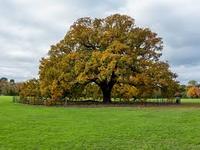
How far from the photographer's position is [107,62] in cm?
5644

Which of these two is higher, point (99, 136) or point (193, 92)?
point (193, 92)

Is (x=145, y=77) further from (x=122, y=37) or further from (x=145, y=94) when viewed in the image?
(x=122, y=37)

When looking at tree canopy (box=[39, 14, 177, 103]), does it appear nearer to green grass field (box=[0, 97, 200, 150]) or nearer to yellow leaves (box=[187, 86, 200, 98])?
green grass field (box=[0, 97, 200, 150])

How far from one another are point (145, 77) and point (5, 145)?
39978 mm

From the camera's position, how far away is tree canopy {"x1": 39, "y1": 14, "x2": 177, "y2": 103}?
57.0 metres

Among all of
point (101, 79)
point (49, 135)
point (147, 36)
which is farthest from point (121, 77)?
point (49, 135)

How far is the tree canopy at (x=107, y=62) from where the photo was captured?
56969 millimetres

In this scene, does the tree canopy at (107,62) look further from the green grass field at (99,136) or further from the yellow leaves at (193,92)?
the yellow leaves at (193,92)

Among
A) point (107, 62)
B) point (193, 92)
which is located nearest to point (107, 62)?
point (107, 62)

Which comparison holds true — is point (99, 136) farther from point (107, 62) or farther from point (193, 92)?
point (193, 92)

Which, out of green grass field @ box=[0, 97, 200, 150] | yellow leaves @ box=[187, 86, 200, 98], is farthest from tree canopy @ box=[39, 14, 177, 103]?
yellow leaves @ box=[187, 86, 200, 98]

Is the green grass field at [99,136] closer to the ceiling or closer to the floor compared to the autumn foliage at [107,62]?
closer to the floor

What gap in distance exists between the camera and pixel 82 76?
56.5m

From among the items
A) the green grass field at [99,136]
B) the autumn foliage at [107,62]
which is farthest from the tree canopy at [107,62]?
the green grass field at [99,136]
